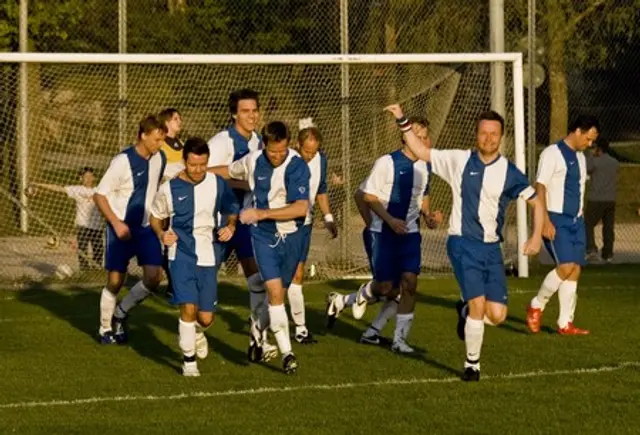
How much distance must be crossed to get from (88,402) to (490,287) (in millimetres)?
3044

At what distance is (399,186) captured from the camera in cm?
1469

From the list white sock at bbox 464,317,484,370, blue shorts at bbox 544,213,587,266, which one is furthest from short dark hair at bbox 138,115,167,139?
white sock at bbox 464,317,484,370

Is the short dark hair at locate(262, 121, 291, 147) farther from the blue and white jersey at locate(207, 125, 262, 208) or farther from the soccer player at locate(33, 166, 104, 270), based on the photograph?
the soccer player at locate(33, 166, 104, 270)

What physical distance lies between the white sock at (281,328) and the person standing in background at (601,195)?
12256 millimetres

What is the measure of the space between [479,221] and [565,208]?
3.06 m

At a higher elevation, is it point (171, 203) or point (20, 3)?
point (20, 3)

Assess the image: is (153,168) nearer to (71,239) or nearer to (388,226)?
(388,226)

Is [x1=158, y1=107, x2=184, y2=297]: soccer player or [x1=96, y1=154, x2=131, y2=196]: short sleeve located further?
[x1=158, y1=107, x2=184, y2=297]: soccer player

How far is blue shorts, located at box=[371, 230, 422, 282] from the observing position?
48.0 feet

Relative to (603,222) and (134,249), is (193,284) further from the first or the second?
(603,222)

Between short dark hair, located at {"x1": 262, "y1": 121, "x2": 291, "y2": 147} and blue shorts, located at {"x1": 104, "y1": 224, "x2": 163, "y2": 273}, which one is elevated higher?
short dark hair, located at {"x1": 262, "y1": 121, "x2": 291, "y2": 147}

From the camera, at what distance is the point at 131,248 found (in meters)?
15.6

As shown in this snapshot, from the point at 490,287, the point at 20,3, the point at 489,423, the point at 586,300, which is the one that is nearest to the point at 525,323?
the point at 586,300

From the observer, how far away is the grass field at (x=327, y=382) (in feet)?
36.5
